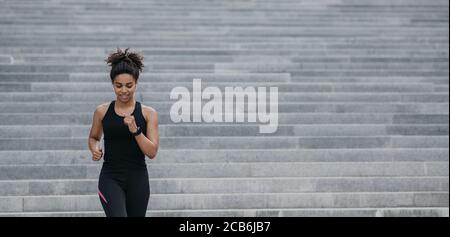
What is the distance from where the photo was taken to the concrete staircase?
21.0 ft

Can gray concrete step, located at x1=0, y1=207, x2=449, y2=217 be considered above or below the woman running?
below

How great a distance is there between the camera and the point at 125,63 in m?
3.98

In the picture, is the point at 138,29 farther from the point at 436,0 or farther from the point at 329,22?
the point at 436,0

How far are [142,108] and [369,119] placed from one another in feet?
14.9

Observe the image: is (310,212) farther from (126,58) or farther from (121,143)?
(126,58)

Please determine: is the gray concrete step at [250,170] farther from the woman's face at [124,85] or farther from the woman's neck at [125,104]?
the woman's face at [124,85]

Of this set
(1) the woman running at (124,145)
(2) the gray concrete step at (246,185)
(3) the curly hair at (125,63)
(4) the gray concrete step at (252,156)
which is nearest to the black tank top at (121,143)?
(1) the woman running at (124,145)

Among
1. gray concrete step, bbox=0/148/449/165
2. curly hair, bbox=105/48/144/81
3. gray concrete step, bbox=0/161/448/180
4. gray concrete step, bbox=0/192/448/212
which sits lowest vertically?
gray concrete step, bbox=0/192/448/212

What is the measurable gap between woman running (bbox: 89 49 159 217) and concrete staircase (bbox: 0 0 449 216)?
2107 mm

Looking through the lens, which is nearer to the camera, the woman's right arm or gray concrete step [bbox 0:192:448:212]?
the woman's right arm

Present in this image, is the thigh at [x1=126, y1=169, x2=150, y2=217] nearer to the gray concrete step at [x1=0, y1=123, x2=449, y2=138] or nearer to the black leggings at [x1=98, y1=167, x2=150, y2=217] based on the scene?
the black leggings at [x1=98, y1=167, x2=150, y2=217]

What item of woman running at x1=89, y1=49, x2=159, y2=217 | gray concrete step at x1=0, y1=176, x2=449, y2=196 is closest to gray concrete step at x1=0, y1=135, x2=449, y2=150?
gray concrete step at x1=0, y1=176, x2=449, y2=196

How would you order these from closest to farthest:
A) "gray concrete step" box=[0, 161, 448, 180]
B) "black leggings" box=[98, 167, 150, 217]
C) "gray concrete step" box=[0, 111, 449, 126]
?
"black leggings" box=[98, 167, 150, 217], "gray concrete step" box=[0, 161, 448, 180], "gray concrete step" box=[0, 111, 449, 126]
